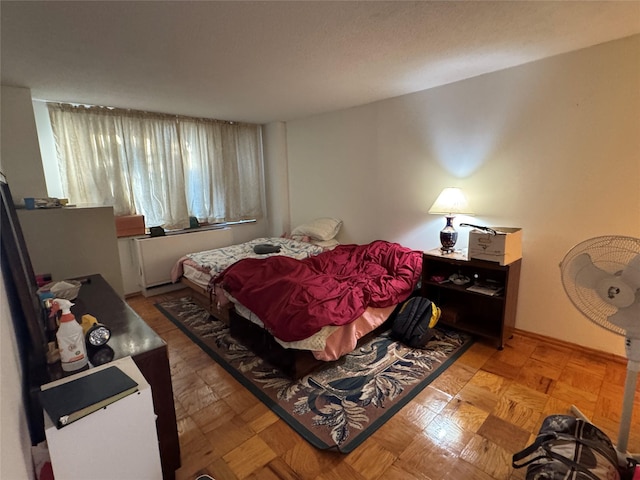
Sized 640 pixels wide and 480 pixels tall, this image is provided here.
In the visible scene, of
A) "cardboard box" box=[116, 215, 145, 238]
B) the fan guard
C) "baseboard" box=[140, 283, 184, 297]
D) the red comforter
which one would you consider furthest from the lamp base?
"cardboard box" box=[116, 215, 145, 238]

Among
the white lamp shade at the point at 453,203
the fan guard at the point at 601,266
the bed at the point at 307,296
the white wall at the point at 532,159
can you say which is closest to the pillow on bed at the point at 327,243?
the bed at the point at 307,296

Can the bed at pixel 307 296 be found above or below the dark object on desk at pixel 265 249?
below

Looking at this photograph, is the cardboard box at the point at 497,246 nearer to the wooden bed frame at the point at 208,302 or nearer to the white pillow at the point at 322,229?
the white pillow at the point at 322,229

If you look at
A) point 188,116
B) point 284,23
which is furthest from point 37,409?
point 188,116

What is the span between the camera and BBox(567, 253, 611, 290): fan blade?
1331 millimetres

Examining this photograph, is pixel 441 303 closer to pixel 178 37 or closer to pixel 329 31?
pixel 329 31

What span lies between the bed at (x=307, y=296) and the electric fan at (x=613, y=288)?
1.27 m

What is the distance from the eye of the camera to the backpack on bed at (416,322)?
8.13 feet

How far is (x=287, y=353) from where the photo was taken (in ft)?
6.97

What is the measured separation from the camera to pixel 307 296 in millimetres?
2170

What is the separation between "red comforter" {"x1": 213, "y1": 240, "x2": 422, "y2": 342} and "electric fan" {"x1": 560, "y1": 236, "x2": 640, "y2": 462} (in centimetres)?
127

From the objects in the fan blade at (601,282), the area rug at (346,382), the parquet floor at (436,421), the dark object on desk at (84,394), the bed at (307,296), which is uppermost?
the fan blade at (601,282)

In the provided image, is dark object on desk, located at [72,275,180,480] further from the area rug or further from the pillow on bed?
the pillow on bed

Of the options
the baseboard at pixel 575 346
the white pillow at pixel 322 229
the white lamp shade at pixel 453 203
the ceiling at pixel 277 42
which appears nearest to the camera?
the ceiling at pixel 277 42
